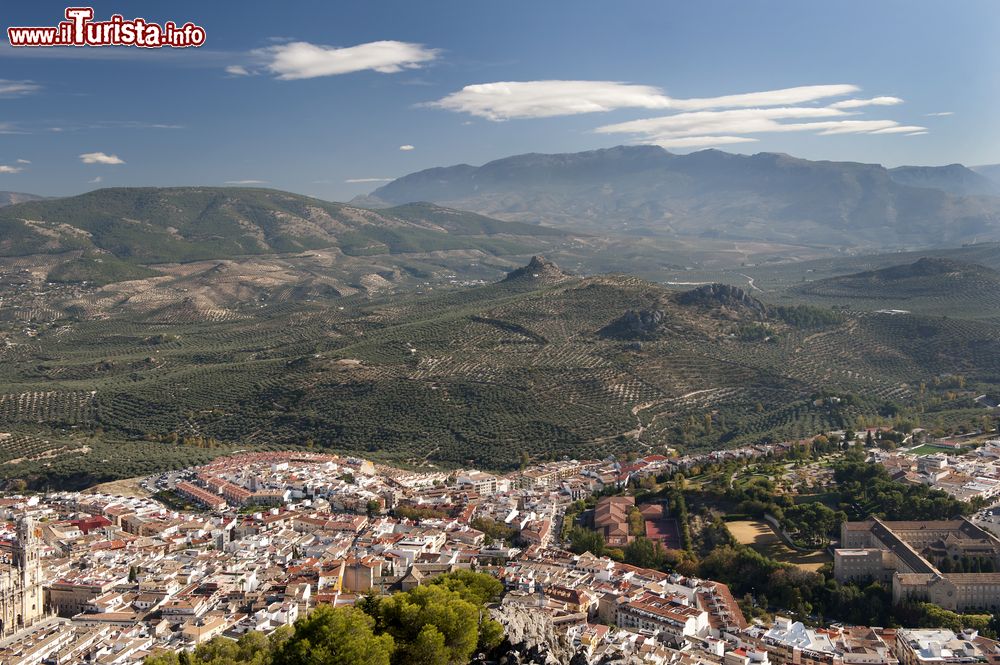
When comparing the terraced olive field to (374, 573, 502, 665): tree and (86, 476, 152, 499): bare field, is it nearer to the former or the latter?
(86, 476, 152, 499): bare field

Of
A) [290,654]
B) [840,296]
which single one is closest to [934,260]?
[840,296]

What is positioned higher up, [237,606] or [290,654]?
[290,654]

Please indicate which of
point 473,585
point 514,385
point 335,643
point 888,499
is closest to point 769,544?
point 888,499

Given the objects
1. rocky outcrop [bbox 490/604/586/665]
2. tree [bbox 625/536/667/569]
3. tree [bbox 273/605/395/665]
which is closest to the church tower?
tree [bbox 273/605/395/665]

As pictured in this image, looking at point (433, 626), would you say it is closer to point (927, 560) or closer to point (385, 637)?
point (385, 637)

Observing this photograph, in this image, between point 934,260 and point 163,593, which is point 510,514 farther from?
point 934,260

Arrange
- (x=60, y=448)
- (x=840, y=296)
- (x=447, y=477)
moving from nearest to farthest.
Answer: (x=447, y=477)
(x=60, y=448)
(x=840, y=296)
